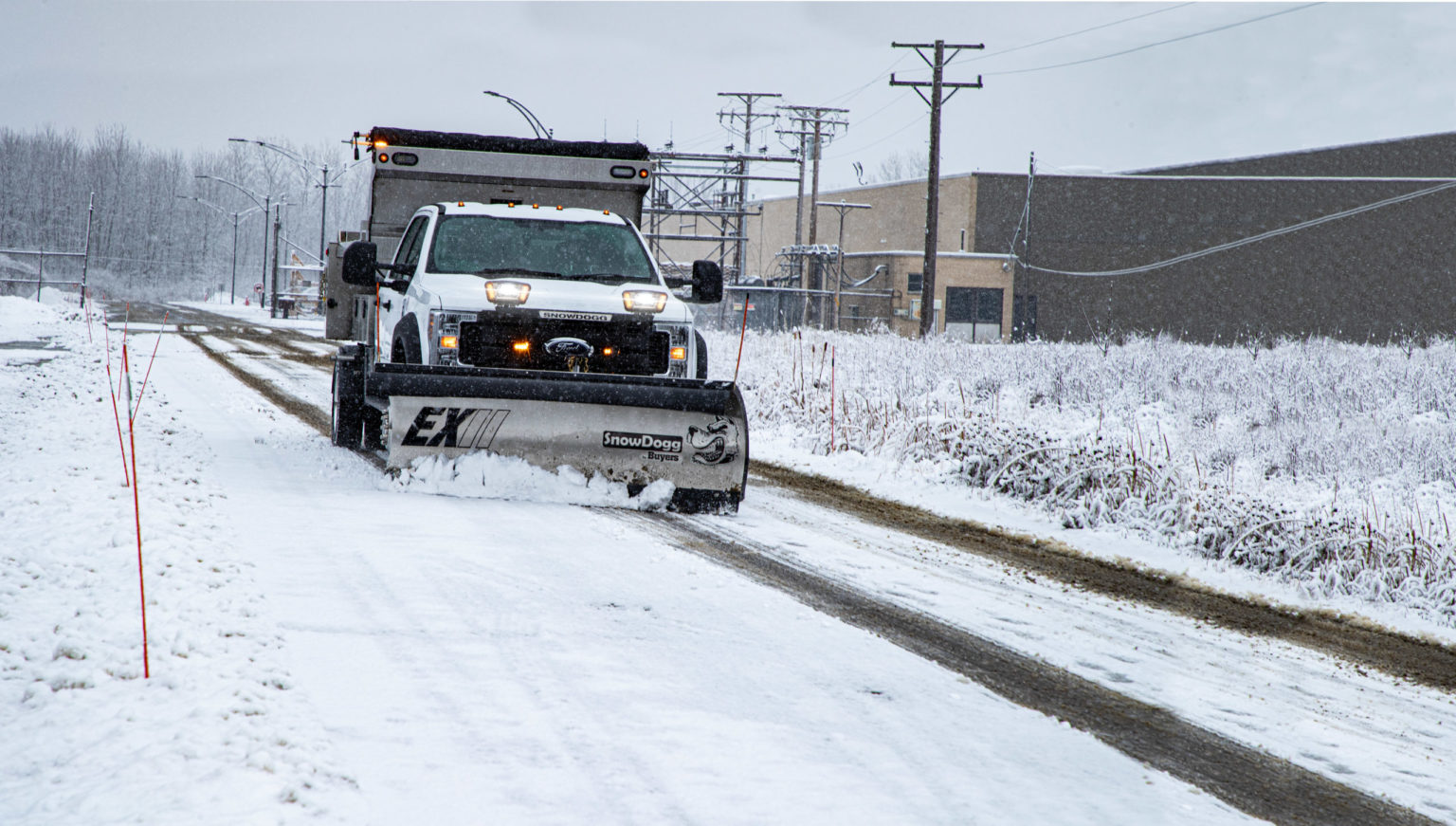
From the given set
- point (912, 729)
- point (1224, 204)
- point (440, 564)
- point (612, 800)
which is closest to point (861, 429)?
point (440, 564)

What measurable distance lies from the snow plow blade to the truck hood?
589 millimetres

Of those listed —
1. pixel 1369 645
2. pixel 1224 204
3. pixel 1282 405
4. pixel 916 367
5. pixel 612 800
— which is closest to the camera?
pixel 612 800

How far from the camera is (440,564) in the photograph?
5.61 meters

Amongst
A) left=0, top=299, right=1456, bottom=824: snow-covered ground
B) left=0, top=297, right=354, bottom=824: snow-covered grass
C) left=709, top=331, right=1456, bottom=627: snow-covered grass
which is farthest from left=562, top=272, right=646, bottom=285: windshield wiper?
left=709, top=331, right=1456, bottom=627: snow-covered grass

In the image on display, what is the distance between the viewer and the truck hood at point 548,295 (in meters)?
7.90

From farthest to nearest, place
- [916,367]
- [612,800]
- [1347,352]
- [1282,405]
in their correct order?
1. [1347,352]
2. [916,367]
3. [1282,405]
4. [612,800]

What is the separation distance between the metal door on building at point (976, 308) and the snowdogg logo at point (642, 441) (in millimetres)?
41929

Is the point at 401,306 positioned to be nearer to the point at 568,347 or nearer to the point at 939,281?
the point at 568,347

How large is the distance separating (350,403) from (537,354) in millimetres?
2590

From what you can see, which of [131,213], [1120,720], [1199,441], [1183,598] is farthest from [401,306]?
[131,213]

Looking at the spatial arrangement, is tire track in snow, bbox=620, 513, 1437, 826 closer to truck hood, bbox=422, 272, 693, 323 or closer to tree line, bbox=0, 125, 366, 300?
truck hood, bbox=422, 272, 693, 323

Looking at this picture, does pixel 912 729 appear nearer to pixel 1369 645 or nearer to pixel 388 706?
pixel 388 706

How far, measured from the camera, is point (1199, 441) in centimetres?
1023

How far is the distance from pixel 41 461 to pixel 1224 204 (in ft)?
165
